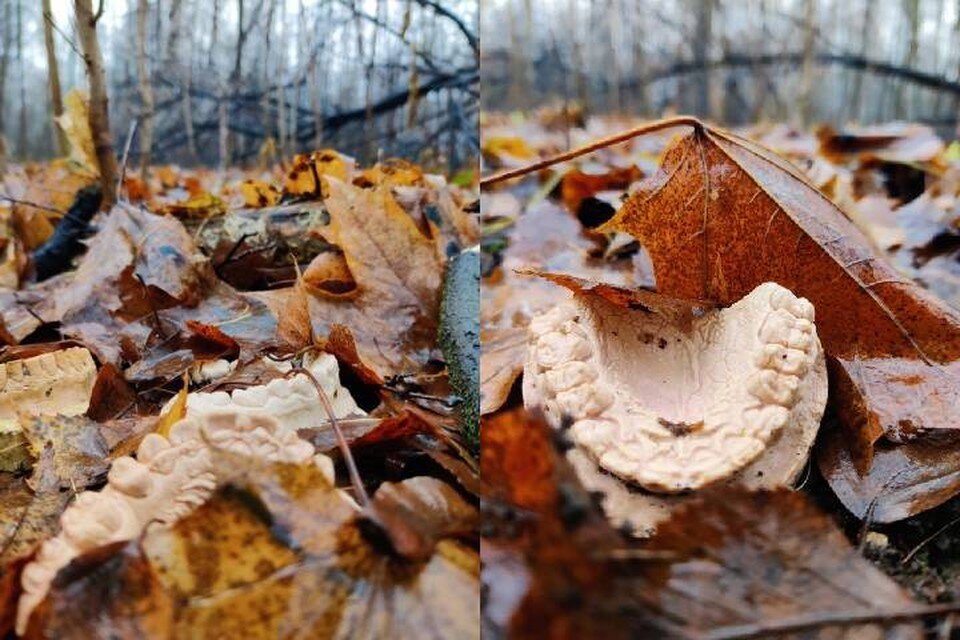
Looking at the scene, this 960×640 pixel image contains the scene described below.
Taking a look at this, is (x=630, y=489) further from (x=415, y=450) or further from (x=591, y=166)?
(x=591, y=166)

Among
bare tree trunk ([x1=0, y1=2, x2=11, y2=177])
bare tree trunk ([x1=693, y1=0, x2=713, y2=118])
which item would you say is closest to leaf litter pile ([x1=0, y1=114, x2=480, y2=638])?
bare tree trunk ([x1=0, y1=2, x2=11, y2=177])

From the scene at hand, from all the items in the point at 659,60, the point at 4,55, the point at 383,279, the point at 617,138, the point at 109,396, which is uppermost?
the point at 659,60

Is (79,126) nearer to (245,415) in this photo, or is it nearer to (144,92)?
(144,92)

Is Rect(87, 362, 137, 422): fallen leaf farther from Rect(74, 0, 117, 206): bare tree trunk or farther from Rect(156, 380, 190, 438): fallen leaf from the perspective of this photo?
Rect(74, 0, 117, 206): bare tree trunk

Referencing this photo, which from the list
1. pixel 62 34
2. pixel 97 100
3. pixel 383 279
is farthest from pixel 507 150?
pixel 383 279

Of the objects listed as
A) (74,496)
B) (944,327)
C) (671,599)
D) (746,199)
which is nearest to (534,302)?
(746,199)

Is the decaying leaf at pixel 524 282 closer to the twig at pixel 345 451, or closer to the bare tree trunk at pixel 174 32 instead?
the twig at pixel 345 451
